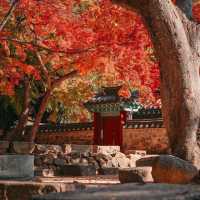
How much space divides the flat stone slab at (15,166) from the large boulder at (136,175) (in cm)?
289

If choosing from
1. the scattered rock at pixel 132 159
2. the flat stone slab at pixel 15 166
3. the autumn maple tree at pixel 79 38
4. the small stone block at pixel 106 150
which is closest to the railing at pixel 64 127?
the small stone block at pixel 106 150

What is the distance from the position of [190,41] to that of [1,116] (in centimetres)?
1763

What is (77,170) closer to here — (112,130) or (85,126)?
(112,130)

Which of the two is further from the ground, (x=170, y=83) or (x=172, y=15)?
(x=172, y=15)

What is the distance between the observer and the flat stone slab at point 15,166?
34.2 feet

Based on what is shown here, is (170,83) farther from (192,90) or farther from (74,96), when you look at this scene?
(74,96)

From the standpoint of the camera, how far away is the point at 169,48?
947 centimetres

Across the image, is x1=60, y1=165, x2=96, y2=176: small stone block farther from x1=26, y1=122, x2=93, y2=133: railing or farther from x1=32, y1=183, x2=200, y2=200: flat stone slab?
x1=26, y1=122, x2=93, y2=133: railing

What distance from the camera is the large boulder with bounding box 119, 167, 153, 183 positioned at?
8.55 meters

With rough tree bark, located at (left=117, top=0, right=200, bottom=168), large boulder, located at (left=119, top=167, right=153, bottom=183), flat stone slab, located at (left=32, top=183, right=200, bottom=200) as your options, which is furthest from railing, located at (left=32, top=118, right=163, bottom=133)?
flat stone slab, located at (left=32, top=183, right=200, bottom=200)

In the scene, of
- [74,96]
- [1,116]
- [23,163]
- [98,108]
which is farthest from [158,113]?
[23,163]

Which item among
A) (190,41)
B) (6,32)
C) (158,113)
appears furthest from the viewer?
(158,113)

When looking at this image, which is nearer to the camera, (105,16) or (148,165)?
(148,165)

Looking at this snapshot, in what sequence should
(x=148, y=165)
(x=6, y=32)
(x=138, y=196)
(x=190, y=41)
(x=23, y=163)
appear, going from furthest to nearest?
(x=6, y=32) → (x=23, y=163) → (x=190, y=41) → (x=148, y=165) → (x=138, y=196)
